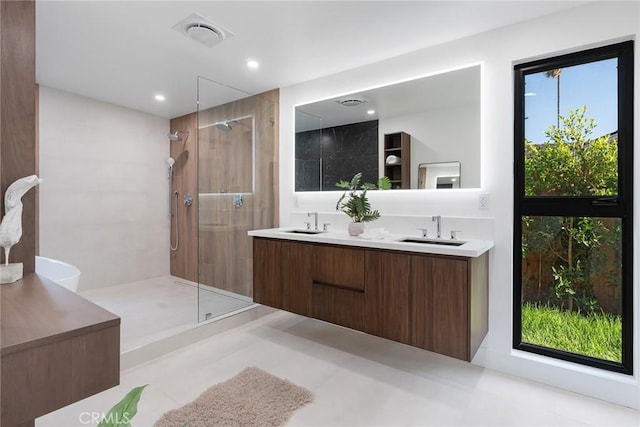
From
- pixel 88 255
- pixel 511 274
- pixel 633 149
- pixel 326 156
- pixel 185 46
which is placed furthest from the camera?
pixel 88 255

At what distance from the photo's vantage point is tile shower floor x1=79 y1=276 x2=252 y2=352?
8.87 ft

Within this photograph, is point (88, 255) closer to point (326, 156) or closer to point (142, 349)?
point (142, 349)

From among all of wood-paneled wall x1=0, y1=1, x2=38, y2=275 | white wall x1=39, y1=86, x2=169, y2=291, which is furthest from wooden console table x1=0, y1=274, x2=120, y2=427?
white wall x1=39, y1=86, x2=169, y2=291

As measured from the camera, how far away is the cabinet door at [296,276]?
258 centimetres

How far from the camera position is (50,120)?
3.56 meters

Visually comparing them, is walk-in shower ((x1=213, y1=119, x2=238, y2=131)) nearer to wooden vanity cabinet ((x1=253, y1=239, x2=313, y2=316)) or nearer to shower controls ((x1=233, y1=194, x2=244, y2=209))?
shower controls ((x1=233, y1=194, x2=244, y2=209))

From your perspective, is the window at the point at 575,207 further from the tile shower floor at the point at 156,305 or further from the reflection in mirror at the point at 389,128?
the tile shower floor at the point at 156,305

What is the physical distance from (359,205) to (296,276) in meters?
0.78

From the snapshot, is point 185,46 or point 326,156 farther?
point 326,156

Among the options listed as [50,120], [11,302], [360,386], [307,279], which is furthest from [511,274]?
[50,120]

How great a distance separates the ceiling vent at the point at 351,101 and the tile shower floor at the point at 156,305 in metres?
2.15

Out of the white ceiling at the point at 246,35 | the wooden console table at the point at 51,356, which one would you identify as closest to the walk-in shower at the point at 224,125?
the white ceiling at the point at 246,35

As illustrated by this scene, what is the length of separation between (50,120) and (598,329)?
5.32 meters

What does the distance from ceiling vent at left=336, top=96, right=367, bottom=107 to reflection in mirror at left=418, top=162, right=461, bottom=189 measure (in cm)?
81
